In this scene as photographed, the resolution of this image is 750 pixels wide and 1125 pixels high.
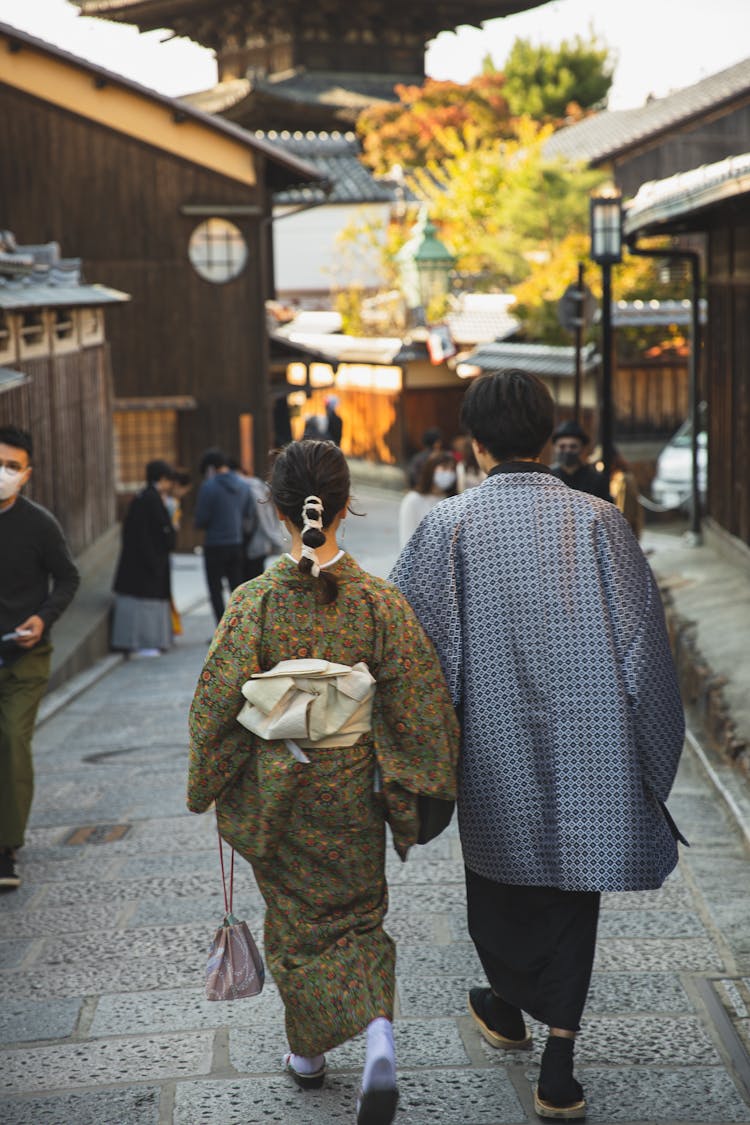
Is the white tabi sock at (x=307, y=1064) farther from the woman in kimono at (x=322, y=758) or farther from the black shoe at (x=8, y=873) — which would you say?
the black shoe at (x=8, y=873)

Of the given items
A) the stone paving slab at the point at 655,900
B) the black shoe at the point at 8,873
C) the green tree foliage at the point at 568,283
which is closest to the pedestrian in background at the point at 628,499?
the stone paving slab at the point at 655,900

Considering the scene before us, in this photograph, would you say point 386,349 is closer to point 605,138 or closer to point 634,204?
point 605,138

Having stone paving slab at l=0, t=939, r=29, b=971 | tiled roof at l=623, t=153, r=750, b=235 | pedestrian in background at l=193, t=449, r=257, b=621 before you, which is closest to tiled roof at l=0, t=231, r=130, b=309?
pedestrian in background at l=193, t=449, r=257, b=621

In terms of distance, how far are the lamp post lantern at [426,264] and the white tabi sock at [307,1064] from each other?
73.9 ft

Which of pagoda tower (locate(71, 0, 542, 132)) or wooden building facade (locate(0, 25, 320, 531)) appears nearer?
wooden building facade (locate(0, 25, 320, 531))

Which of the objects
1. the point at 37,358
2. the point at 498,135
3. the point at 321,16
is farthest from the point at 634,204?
the point at 321,16

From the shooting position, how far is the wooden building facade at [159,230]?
22.1m

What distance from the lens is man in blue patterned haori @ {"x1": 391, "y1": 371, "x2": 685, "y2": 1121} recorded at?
387 centimetres

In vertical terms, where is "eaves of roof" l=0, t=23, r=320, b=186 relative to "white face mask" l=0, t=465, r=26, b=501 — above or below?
above

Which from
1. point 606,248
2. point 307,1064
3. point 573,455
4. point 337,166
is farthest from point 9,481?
point 337,166

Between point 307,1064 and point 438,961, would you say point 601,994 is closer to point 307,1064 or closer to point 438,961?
point 438,961

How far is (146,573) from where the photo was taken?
45.8ft

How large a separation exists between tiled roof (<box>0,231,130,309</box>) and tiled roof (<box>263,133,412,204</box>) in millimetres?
23834

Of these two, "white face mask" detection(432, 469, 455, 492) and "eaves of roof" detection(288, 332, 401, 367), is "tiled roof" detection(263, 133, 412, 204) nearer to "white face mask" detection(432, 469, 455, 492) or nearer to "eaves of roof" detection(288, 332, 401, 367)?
"eaves of roof" detection(288, 332, 401, 367)
